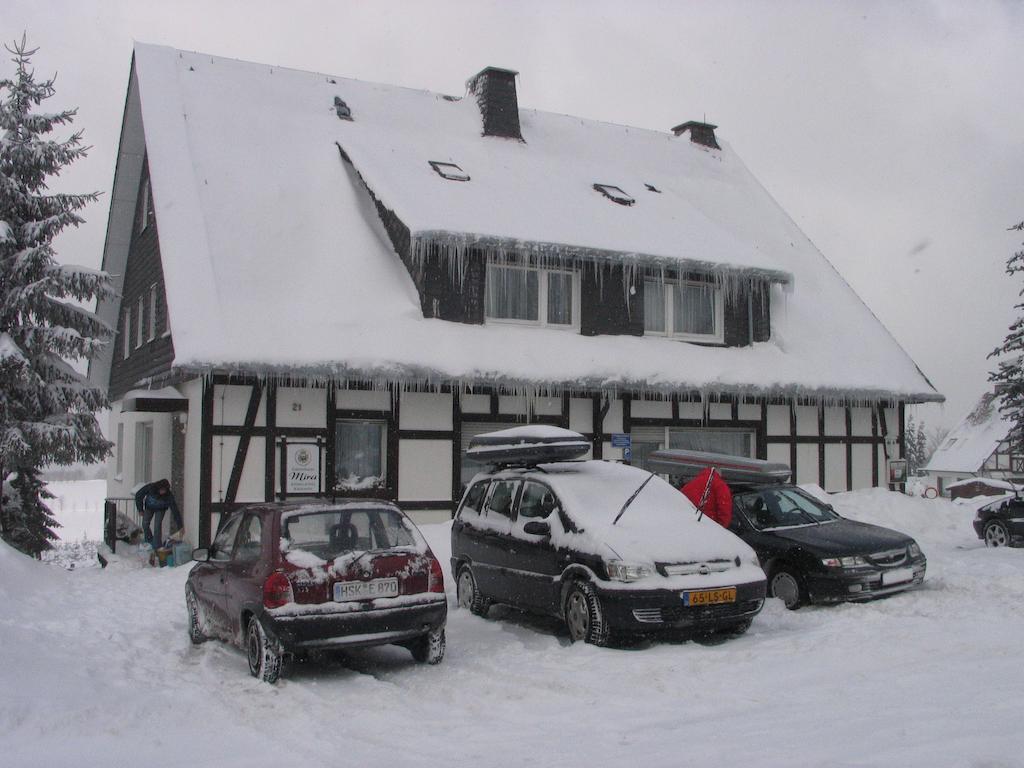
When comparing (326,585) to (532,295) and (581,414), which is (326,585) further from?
(532,295)

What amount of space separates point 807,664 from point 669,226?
12.2m

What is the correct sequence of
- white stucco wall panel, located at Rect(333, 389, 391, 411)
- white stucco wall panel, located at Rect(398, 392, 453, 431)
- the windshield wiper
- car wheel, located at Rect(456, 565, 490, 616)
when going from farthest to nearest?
white stucco wall panel, located at Rect(398, 392, 453, 431) → white stucco wall panel, located at Rect(333, 389, 391, 411) → car wheel, located at Rect(456, 565, 490, 616) → the windshield wiper

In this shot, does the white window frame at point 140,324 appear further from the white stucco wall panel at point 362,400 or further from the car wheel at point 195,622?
the car wheel at point 195,622

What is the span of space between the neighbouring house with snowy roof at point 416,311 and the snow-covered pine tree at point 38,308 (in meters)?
A: 1.22

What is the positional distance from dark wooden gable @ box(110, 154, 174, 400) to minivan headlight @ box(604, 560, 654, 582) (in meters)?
9.26

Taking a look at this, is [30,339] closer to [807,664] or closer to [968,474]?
[807,664]

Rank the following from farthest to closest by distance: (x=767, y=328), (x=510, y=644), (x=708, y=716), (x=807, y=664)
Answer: (x=767, y=328) → (x=510, y=644) → (x=807, y=664) → (x=708, y=716)

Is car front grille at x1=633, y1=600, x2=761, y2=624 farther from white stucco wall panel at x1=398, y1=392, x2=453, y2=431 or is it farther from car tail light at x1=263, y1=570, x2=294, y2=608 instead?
white stucco wall panel at x1=398, y1=392, x2=453, y2=431

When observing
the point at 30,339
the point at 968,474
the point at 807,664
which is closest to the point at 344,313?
the point at 30,339

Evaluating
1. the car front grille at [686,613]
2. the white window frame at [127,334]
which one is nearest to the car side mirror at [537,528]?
the car front grille at [686,613]

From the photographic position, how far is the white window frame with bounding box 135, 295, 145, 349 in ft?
62.7

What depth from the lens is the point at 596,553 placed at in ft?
29.1

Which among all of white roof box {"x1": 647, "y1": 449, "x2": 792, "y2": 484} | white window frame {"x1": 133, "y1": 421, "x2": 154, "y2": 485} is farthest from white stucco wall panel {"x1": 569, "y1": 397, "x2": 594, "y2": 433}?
white window frame {"x1": 133, "y1": 421, "x2": 154, "y2": 485}

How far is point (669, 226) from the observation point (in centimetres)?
1866
